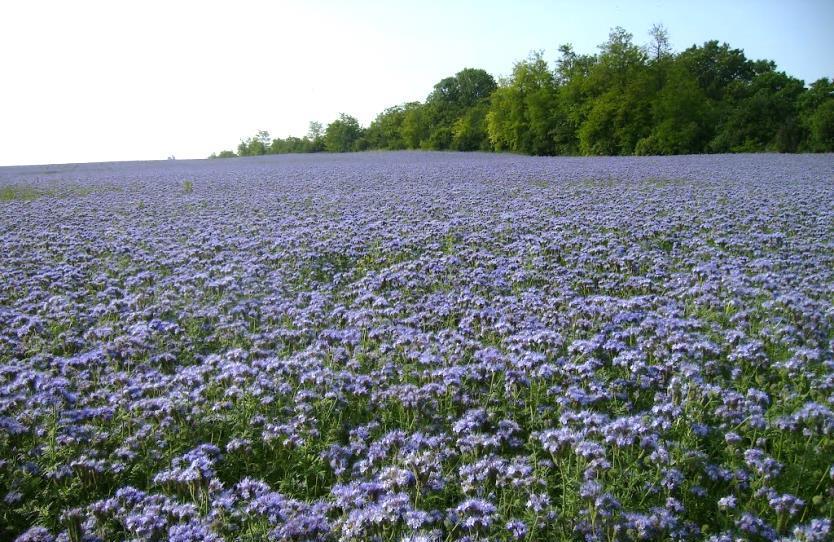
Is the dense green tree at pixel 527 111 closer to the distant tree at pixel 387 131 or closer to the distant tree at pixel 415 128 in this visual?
the distant tree at pixel 415 128

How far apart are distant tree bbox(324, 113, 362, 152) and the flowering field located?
66.1 metres

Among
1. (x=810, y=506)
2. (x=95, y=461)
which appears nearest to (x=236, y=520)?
(x=95, y=461)

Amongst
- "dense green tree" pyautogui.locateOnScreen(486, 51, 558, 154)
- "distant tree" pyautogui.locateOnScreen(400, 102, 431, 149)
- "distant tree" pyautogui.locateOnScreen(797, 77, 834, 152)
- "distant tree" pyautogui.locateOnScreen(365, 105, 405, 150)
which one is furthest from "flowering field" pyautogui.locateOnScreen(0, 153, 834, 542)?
"distant tree" pyautogui.locateOnScreen(365, 105, 405, 150)

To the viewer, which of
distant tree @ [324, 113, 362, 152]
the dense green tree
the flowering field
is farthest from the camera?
distant tree @ [324, 113, 362, 152]

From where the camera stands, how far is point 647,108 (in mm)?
38062

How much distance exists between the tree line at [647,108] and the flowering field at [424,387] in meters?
29.5

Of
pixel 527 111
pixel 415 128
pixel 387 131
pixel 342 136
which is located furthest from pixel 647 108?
pixel 342 136

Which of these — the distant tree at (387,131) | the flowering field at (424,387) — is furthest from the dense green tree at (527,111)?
the flowering field at (424,387)

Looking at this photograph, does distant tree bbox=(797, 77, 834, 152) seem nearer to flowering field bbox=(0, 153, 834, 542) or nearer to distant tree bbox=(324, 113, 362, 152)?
flowering field bbox=(0, 153, 834, 542)

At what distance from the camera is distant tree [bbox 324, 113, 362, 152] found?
73375 mm

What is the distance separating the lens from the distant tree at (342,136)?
73.4 m

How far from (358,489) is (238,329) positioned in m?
2.73

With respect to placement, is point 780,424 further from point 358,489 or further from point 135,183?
point 135,183

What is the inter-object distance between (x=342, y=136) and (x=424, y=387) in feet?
239
